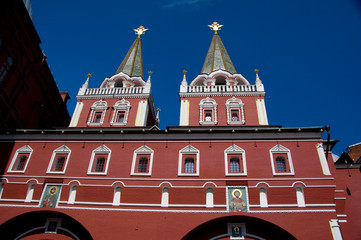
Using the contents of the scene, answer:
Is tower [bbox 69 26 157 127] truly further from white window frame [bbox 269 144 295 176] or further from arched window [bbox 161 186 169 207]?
white window frame [bbox 269 144 295 176]

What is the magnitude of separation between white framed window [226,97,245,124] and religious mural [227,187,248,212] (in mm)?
8243

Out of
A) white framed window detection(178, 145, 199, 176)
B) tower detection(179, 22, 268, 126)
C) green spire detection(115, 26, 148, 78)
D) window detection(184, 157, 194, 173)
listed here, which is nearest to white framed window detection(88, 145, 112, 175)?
white framed window detection(178, 145, 199, 176)

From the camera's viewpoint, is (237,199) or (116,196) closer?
(237,199)

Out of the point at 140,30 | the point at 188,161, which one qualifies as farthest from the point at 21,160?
the point at 140,30

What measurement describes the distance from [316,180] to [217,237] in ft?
23.5

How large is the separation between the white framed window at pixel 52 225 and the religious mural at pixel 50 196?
2.94 ft

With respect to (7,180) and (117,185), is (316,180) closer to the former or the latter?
(117,185)

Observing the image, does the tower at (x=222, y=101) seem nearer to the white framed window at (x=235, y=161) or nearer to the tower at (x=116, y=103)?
the tower at (x=116, y=103)

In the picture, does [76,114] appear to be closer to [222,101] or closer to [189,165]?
[189,165]

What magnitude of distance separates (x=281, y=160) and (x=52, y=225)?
1570 cm

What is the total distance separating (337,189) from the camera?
19344 mm

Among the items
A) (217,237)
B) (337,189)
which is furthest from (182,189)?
(337,189)

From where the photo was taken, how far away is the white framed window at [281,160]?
63.6 ft

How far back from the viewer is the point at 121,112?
93.5ft
